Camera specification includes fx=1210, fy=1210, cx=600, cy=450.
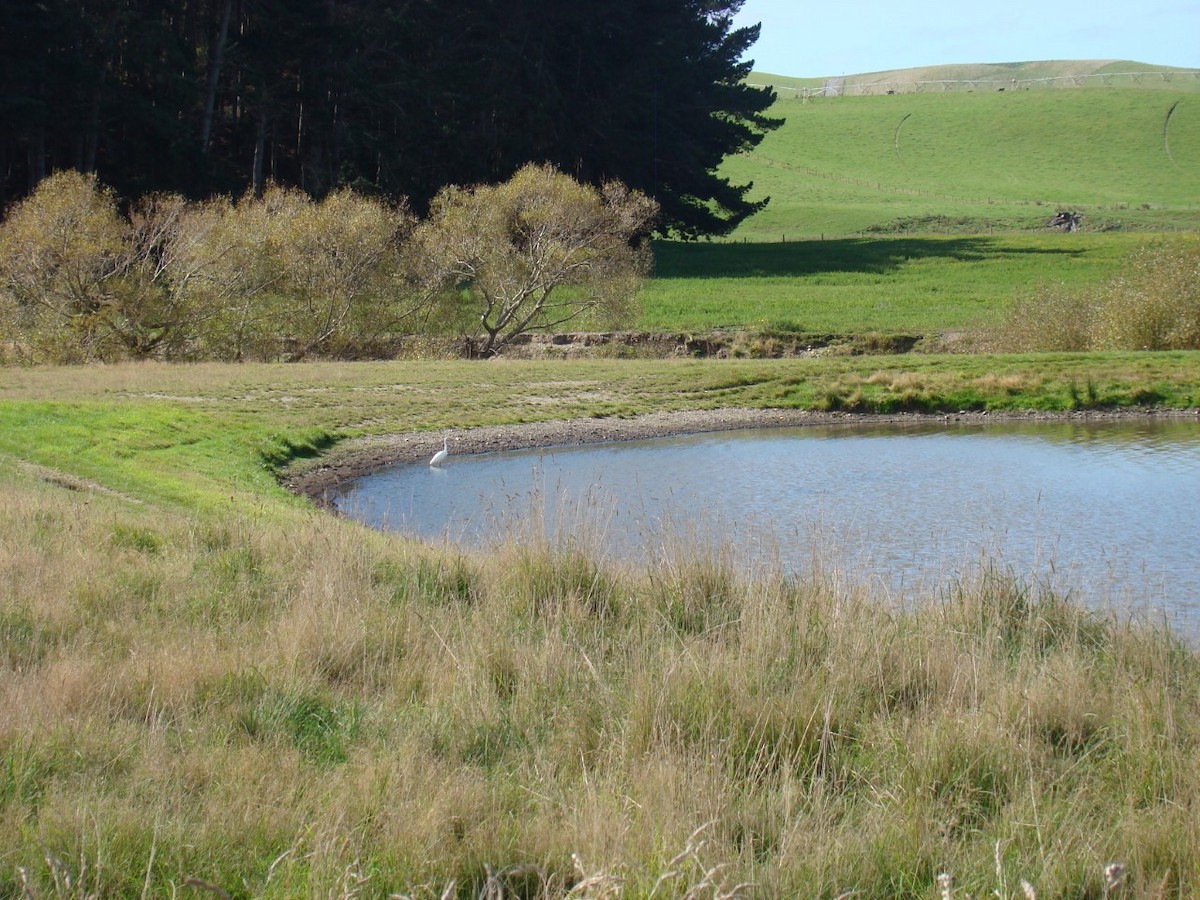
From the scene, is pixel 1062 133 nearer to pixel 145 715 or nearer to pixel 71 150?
pixel 71 150

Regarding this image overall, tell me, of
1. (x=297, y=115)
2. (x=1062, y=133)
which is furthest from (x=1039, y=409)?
(x=1062, y=133)

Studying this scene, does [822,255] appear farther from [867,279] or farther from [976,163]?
[976,163]

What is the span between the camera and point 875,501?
58.3 feet

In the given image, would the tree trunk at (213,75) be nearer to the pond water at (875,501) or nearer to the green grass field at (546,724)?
the pond water at (875,501)

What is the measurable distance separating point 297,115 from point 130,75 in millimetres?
8294

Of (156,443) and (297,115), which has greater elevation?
(297,115)

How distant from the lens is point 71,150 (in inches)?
1993

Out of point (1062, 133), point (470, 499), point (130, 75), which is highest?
point (1062, 133)

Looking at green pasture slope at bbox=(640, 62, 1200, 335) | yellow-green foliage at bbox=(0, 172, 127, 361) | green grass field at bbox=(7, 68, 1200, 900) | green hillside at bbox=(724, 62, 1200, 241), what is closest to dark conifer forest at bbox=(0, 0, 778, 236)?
yellow-green foliage at bbox=(0, 172, 127, 361)

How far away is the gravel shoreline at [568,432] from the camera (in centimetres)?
2339

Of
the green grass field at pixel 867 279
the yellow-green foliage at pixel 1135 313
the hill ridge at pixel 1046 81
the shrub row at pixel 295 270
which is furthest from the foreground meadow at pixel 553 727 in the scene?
the hill ridge at pixel 1046 81

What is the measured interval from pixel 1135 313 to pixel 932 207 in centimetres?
5955

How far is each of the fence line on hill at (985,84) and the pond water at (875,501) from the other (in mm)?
153979

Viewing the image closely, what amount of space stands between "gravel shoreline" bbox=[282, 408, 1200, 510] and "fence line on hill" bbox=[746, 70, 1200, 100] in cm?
14836
